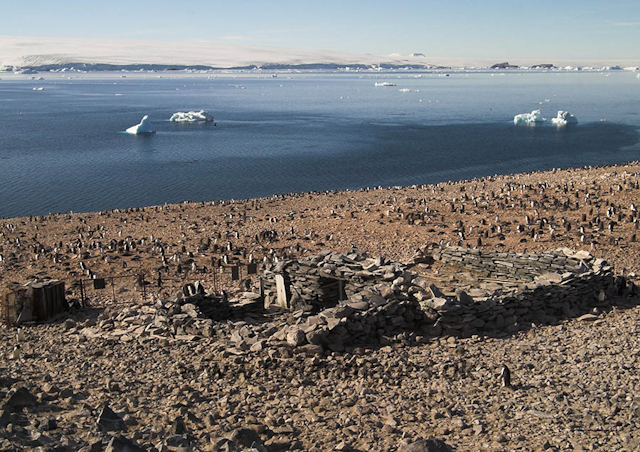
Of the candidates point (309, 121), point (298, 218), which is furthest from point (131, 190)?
point (309, 121)

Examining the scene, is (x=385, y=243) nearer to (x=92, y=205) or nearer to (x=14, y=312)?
(x=14, y=312)

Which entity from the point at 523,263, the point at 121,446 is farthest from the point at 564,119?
Result: the point at 121,446

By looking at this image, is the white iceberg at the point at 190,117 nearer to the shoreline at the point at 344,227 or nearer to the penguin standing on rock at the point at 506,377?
the shoreline at the point at 344,227

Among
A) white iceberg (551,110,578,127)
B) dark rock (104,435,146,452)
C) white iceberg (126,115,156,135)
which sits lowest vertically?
dark rock (104,435,146,452)

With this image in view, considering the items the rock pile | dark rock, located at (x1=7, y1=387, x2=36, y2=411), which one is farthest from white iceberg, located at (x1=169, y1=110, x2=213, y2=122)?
dark rock, located at (x1=7, y1=387, x2=36, y2=411)

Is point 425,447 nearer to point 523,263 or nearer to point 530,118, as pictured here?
point 523,263

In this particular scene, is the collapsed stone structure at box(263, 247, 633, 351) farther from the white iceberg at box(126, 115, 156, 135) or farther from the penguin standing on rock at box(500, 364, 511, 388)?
the white iceberg at box(126, 115, 156, 135)
